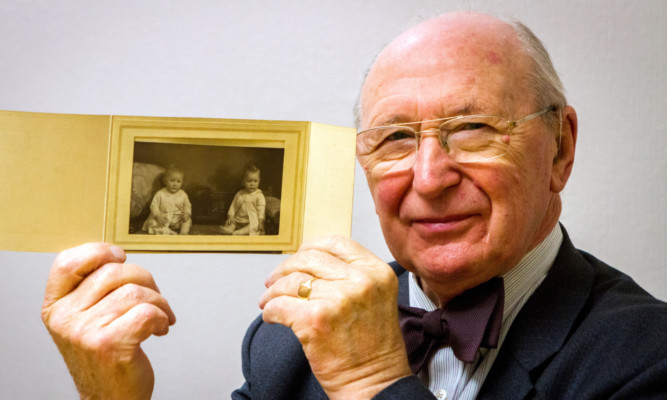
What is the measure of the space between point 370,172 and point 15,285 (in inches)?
56.1

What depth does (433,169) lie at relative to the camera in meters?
1.25

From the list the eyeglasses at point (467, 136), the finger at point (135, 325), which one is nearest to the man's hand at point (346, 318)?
the finger at point (135, 325)

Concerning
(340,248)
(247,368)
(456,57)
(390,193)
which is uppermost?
(456,57)

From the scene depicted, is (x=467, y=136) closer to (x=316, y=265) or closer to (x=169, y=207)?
(x=316, y=265)

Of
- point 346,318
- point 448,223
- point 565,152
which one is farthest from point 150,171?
point 565,152

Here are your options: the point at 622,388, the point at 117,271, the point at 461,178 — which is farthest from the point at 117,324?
the point at 622,388

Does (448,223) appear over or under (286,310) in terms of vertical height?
over

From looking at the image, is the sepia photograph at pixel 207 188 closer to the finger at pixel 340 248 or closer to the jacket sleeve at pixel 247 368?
the finger at pixel 340 248

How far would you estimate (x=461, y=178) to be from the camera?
4.15ft

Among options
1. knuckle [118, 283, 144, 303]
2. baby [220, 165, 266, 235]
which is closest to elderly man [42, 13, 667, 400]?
knuckle [118, 283, 144, 303]

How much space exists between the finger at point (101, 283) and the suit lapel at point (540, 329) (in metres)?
0.73

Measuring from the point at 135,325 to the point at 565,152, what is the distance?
1013mm

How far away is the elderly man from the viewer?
3.50 ft

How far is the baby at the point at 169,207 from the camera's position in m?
1.15
